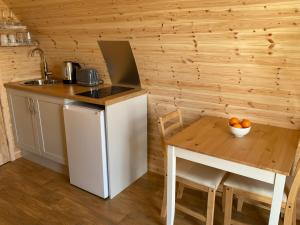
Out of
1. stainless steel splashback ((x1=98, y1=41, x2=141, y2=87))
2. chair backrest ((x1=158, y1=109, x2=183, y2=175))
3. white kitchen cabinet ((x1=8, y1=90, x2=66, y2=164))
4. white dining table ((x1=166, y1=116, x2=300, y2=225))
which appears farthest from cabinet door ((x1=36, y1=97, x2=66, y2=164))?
white dining table ((x1=166, y1=116, x2=300, y2=225))

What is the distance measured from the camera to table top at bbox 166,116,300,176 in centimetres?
150

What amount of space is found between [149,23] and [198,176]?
4.22ft

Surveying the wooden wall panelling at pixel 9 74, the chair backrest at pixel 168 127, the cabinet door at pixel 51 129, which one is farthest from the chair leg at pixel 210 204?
the wooden wall panelling at pixel 9 74

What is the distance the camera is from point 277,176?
1430mm

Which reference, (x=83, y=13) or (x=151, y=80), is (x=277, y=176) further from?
(x=83, y=13)

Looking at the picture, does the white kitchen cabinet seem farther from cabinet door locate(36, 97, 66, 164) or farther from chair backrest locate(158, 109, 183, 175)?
chair backrest locate(158, 109, 183, 175)

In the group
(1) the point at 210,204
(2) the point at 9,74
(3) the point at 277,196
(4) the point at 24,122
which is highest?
(2) the point at 9,74

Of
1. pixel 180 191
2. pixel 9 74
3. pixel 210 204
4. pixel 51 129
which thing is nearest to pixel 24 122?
pixel 51 129

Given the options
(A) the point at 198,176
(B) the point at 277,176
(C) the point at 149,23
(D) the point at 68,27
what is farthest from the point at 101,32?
(B) the point at 277,176

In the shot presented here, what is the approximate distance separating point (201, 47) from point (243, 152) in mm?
921

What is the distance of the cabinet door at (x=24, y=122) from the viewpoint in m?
2.87

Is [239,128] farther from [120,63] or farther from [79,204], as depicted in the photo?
[79,204]

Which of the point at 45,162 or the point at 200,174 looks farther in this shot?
the point at 45,162

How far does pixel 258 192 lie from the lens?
1.68 meters
